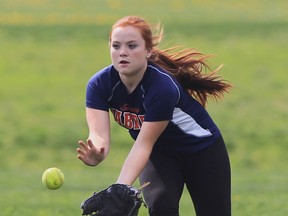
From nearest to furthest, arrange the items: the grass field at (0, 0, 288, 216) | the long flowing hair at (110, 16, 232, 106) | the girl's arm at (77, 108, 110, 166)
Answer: the girl's arm at (77, 108, 110, 166) < the long flowing hair at (110, 16, 232, 106) < the grass field at (0, 0, 288, 216)

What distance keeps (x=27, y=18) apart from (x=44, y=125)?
12.3m

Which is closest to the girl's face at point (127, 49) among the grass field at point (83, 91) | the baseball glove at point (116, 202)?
the baseball glove at point (116, 202)

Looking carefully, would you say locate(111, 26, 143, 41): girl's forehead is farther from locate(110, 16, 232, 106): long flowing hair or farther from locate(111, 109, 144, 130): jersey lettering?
locate(111, 109, 144, 130): jersey lettering

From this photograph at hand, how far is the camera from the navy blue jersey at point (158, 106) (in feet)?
23.4

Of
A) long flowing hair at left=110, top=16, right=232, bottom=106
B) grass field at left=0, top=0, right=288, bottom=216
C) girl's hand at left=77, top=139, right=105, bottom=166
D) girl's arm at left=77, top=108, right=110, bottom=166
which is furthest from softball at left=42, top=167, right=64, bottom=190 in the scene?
grass field at left=0, top=0, right=288, bottom=216

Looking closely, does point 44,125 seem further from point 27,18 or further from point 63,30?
point 27,18

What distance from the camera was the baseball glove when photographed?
6746 mm

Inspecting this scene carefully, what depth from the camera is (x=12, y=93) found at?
24.7 meters

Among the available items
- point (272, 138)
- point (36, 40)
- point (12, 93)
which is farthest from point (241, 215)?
point (36, 40)

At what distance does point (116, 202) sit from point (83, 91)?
59.9 feet

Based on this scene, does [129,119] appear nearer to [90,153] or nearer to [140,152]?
[140,152]

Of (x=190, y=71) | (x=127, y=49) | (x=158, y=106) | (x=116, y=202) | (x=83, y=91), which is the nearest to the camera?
(x=116, y=202)

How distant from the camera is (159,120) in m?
7.11

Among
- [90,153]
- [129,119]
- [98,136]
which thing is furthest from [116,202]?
[129,119]
